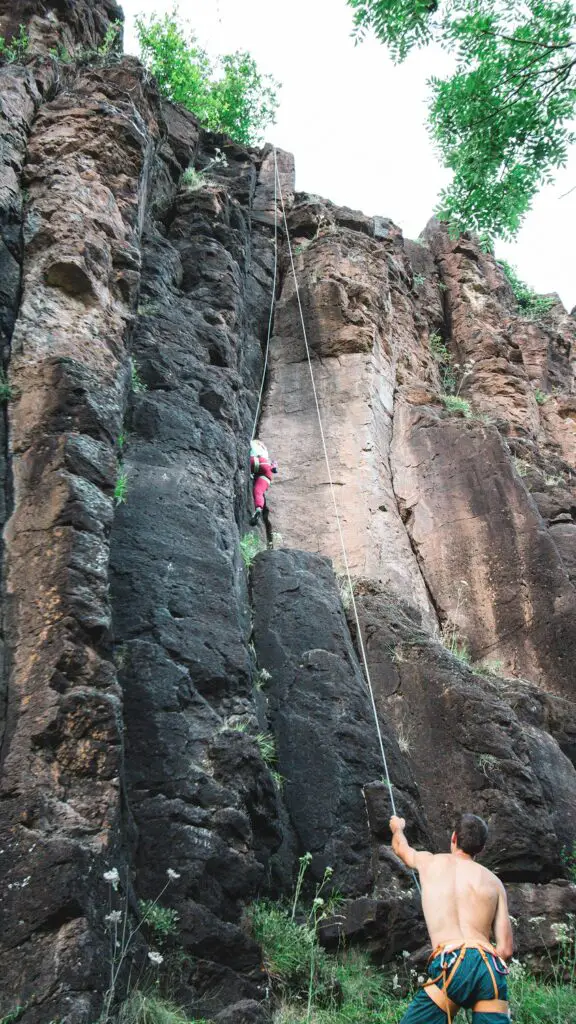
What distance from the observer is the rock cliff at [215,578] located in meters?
5.12

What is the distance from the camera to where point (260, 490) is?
10.9 meters

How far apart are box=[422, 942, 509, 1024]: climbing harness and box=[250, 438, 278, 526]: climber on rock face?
7.03 metres

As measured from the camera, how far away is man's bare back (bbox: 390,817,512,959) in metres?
4.28

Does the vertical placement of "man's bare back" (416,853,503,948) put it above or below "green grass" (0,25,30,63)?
below

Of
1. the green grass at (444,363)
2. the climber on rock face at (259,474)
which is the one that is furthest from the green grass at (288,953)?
the green grass at (444,363)

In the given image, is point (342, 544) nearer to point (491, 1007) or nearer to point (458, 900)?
point (458, 900)

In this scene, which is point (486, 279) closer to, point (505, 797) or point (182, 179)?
point (182, 179)

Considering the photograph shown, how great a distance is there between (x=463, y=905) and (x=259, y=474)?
730 cm

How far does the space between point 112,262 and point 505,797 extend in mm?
6711

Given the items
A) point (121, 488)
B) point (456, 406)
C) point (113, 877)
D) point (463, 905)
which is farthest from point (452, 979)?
point (456, 406)

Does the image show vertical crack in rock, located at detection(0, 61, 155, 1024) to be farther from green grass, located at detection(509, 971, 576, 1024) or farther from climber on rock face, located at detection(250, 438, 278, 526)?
climber on rock face, located at detection(250, 438, 278, 526)

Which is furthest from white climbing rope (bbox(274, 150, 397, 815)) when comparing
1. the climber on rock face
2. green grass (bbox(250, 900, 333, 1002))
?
green grass (bbox(250, 900, 333, 1002))

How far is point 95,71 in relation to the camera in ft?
34.0

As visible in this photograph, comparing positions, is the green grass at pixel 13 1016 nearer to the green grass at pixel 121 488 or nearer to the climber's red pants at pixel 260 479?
the green grass at pixel 121 488
